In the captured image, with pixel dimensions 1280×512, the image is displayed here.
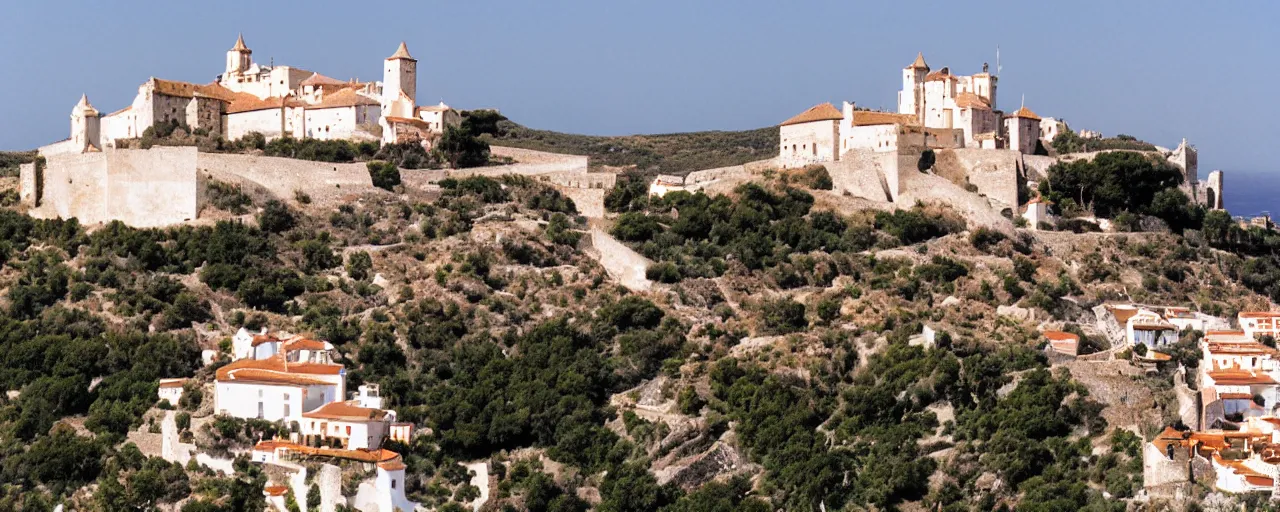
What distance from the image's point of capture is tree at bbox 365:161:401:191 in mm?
52625

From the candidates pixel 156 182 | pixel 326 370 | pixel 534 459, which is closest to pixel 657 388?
pixel 534 459

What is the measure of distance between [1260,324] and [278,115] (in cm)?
2306

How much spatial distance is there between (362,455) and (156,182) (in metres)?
12.5

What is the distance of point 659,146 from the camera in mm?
75562

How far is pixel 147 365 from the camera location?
43.8 m

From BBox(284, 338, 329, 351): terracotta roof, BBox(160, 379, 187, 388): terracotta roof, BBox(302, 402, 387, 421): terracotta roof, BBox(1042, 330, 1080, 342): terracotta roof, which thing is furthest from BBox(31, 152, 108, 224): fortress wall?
BBox(1042, 330, 1080, 342): terracotta roof

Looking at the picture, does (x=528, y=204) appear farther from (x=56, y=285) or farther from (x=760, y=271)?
(x=56, y=285)

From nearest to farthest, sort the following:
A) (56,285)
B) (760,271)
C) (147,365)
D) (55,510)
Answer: (55,510), (147,365), (56,285), (760,271)

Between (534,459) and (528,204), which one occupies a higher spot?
(528,204)

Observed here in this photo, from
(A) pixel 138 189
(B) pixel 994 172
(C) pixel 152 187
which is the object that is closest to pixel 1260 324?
(B) pixel 994 172

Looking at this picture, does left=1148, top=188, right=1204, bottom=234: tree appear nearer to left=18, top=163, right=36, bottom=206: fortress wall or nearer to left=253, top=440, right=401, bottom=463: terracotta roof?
left=253, top=440, right=401, bottom=463: terracotta roof

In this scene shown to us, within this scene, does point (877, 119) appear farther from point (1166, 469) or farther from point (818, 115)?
point (1166, 469)

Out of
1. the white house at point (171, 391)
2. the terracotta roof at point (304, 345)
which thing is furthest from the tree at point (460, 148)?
the white house at point (171, 391)

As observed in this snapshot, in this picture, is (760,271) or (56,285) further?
(760,271)
